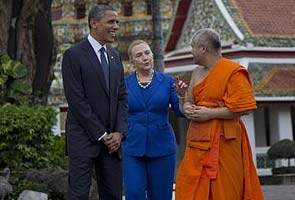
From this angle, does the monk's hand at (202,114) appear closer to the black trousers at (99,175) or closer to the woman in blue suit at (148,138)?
the black trousers at (99,175)

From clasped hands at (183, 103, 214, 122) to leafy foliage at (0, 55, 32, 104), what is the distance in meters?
5.65

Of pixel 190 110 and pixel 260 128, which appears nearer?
pixel 190 110

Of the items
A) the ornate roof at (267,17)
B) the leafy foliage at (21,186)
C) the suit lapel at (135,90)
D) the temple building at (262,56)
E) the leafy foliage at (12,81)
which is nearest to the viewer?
the suit lapel at (135,90)

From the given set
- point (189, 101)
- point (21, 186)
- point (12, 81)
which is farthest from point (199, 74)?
point (12, 81)

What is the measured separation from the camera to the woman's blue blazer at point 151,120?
8375 mm

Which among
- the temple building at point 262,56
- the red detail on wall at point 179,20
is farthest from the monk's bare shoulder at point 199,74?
the red detail on wall at point 179,20

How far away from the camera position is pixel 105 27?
7.23m

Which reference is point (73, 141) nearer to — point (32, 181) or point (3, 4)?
point (32, 181)

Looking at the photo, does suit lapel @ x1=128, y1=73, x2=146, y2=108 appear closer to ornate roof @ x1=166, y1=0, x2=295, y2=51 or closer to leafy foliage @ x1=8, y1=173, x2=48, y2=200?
leafy foliage @ x1=8, y1=173, x2=48, y2=200

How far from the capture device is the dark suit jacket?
7.02 m

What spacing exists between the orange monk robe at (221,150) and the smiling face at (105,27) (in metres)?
0.88

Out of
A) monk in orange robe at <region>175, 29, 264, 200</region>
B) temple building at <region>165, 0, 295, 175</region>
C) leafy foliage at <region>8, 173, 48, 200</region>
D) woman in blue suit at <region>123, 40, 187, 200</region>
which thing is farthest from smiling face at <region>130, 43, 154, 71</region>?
temple building at <region>165, 0, 295, 175</region>

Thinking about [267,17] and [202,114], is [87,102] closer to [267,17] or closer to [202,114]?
[202,114]

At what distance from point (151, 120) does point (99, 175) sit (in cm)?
136
